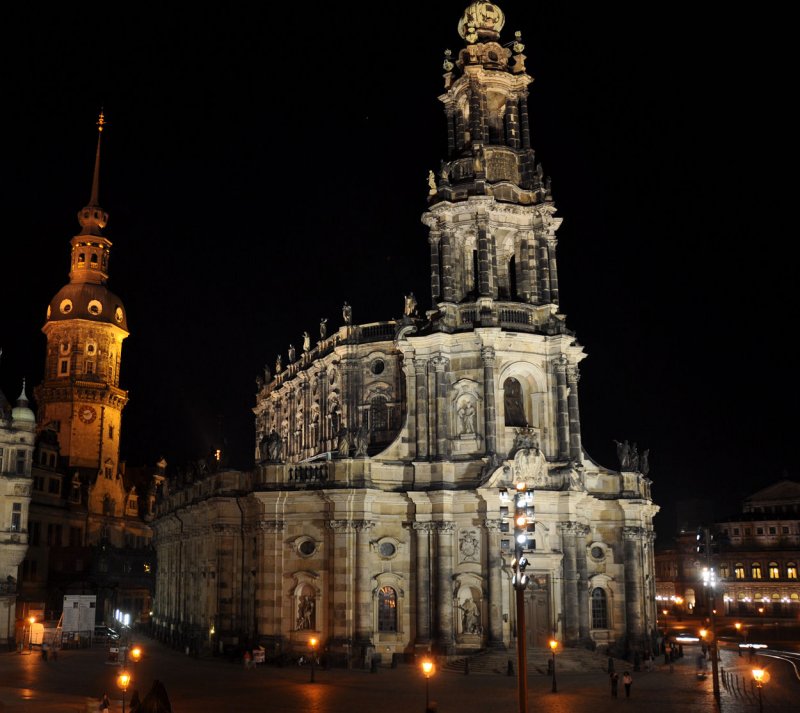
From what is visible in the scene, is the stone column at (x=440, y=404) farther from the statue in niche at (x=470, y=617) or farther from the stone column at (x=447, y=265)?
the statue in niche at (x=470, y=617)

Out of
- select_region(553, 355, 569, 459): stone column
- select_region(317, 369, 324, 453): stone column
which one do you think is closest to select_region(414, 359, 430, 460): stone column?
select_region(553, 355, 569, 459): stone column

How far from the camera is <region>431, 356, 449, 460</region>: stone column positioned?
54938 millimetres

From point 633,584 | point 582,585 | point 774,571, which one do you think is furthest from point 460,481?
point 774,571

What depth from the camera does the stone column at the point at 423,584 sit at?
171 ft

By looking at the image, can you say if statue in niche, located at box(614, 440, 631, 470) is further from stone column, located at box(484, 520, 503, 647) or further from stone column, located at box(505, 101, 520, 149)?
stone column, located at box(505, 101, 520, 149)

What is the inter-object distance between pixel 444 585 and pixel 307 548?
832 cm

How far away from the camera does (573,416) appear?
187 ft

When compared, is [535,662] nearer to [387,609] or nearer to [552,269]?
[387,609]

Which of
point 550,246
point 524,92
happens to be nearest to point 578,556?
point 550,246

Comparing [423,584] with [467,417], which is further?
[467,417]

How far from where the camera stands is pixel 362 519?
173 ft

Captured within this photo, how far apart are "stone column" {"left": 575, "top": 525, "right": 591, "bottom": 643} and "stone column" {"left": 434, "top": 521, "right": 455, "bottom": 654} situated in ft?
25.2

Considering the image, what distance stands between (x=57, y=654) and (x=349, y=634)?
2067 cm

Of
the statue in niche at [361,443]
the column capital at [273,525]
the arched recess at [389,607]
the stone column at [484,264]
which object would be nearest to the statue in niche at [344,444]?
the statue in niche at [361,443]
